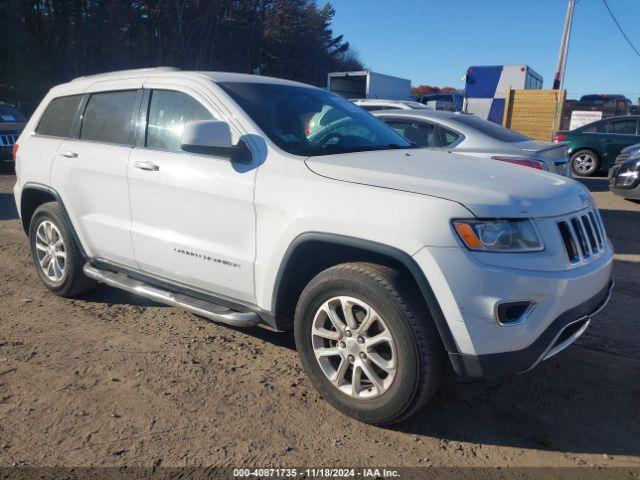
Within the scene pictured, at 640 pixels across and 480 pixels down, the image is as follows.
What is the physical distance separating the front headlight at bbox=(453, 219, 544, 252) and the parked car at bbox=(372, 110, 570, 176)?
13.2 feet

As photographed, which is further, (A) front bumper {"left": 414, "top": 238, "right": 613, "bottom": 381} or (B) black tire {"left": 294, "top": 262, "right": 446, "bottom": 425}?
(B) black tire {"left": 294, "top": 262, "right": 446, "bottom": 425}

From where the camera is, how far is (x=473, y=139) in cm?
687

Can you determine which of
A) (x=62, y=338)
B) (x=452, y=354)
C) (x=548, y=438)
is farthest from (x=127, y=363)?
(x=548, y=438)

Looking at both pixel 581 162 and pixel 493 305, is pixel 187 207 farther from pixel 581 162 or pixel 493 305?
pixel 581 162

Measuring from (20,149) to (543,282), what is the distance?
4.63 meters

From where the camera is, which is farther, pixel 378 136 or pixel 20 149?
pixel 20 149

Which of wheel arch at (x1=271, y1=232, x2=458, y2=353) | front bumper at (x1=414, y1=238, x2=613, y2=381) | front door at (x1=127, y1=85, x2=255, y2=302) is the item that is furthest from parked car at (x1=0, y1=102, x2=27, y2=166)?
front bumper at (x1=414, y1=238, x2=613, y2=381)

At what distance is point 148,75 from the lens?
13.7ft

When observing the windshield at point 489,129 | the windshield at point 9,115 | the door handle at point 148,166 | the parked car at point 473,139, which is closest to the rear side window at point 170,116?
the door handle at point 148,166

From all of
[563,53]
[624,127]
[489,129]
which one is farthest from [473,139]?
[563,53]

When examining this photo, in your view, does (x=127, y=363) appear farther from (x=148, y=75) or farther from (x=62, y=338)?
(x=148, y=75)

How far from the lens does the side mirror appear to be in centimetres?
321

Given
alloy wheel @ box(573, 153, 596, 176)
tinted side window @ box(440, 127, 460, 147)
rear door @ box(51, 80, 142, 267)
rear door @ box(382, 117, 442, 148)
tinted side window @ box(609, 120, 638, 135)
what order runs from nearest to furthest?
rear door @ box(51, 80, 142, 267) → tinted side window @ box(440, 127, 460, 147) → rear door @ box(382, 117, 442, 148) → tinted side window @ box(609, 120, 638, 135) → alloy wheel @ box(573, 153, 596, 176)

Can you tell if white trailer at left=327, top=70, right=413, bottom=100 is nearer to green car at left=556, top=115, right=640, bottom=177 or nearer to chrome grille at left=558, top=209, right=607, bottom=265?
green car at left=556, top=115, right=640, bottom=177
